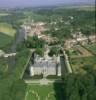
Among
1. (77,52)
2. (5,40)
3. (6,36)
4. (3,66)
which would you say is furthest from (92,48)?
(6,36)

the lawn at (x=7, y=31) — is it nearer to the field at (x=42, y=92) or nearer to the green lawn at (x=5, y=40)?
the green lawn at (x=5, y=40)

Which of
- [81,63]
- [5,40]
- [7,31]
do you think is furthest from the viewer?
[7,31]

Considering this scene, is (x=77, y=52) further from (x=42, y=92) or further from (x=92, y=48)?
(x=42, y=92)

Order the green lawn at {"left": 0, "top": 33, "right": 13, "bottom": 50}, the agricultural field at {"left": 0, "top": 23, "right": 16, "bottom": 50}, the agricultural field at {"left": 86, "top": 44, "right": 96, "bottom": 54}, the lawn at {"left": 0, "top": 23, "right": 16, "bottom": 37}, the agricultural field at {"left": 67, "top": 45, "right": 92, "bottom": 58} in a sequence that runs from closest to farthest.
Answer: the agricultural field at {"left": 67, "top": 45, "right": 92, "bottom": 58} < the agricultural field at {"left": 86, "top": 44, "right": 96, "bottom": 54} < the green lawn at {"left": 0, "top": 33, "right": 13, "bottom": 50} < the agricultural field at {"left": 0, "top": 23, "right": 16, "bottom": 50} < the lawn at {"left": 0, "top": 23, "right": 16, "bottom": 37}

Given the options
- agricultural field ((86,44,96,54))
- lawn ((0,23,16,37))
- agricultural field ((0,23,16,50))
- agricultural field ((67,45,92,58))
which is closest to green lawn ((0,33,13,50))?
agricultural field ((0,23,16,50))

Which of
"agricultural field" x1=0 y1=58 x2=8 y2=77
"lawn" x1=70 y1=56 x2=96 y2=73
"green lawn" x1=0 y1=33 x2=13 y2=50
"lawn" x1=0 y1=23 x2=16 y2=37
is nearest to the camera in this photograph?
"agricultural field" x1=0 y1=58 x2=8 y2=77

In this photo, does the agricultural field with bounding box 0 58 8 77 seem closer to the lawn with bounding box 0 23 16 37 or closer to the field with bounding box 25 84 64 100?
the field with bounding box 25 84 64 100

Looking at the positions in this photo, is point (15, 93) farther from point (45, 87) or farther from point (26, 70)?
point (26, 70)

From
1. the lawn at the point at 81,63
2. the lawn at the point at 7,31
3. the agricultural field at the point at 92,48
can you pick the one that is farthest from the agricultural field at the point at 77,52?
the lawn at the point at 7,31
